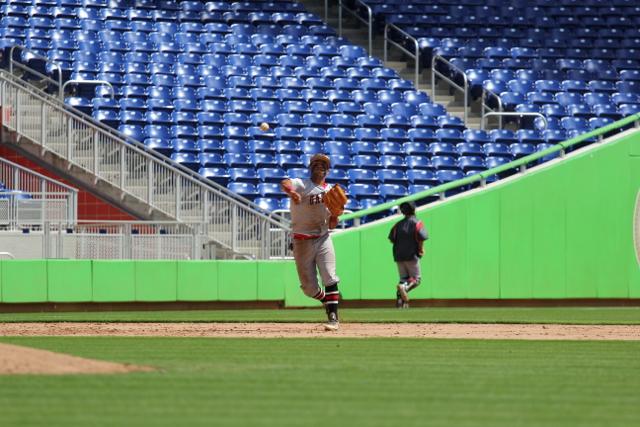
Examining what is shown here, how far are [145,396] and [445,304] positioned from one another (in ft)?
56.1

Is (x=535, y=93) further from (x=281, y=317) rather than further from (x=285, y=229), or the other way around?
(x=281, y=317)

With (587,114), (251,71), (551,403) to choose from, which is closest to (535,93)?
(587,114)

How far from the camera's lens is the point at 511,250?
25484 mm

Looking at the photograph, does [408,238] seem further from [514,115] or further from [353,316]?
[514,115]

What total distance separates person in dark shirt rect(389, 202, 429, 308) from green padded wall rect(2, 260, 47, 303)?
5.66 meters

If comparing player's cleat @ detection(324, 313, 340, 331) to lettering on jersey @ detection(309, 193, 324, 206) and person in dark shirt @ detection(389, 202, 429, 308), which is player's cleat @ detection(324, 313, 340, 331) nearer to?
lettering on jersey @ detection(309, 193, 324, 206)

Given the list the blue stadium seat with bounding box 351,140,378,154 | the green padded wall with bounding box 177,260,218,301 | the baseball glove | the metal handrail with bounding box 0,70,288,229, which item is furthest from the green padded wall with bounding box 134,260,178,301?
the baseball glove

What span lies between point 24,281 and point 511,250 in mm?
9018

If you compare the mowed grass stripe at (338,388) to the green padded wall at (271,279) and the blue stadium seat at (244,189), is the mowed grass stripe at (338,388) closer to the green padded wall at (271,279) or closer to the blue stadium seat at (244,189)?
the green padded wall at (271,279)

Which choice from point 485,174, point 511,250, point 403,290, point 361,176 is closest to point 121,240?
point 403,290

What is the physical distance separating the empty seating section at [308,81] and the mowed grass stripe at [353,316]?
5.20m

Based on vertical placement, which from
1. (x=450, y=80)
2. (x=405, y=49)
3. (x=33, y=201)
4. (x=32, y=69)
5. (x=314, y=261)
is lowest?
(x=314, y=261)

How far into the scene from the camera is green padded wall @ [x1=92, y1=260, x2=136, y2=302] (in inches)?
874

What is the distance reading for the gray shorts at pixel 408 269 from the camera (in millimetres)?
22516
